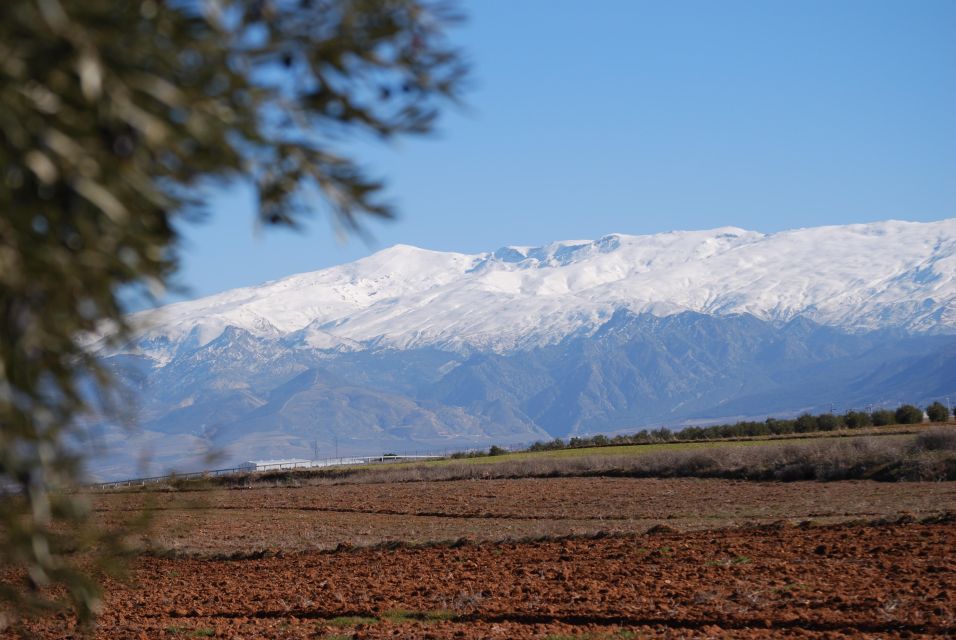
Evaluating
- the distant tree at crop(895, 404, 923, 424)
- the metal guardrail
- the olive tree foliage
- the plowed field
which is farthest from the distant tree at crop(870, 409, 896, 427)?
the olive tree foliage

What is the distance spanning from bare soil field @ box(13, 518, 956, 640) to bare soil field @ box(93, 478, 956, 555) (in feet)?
10.4

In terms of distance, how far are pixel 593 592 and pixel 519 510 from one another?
2762cm

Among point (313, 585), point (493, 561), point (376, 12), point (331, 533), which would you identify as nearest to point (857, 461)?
point (331, 533)

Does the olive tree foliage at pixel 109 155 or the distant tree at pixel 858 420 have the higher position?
the distant tree at pixel 858 420

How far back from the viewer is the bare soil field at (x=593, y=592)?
15.4 meters

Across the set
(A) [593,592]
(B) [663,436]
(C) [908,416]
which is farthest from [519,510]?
(B) [663,436]

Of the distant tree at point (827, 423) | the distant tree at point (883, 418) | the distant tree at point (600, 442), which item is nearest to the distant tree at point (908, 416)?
the distant tree at point (883, 418)

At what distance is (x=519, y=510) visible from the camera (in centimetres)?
4622

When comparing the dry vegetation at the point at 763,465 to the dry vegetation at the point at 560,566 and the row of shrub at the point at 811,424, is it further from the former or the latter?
the row of shrub at the point at 811,424

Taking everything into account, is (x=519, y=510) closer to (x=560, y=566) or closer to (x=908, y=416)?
(x=560, y=566)

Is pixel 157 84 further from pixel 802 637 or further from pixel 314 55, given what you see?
pixel 802 637

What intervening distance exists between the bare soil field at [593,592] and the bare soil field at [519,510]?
3.17 m

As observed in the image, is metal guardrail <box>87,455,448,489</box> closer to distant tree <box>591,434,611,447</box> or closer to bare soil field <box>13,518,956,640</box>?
bare soil field <box>13,518,956,640</box>

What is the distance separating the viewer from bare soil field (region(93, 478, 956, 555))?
112 ft
